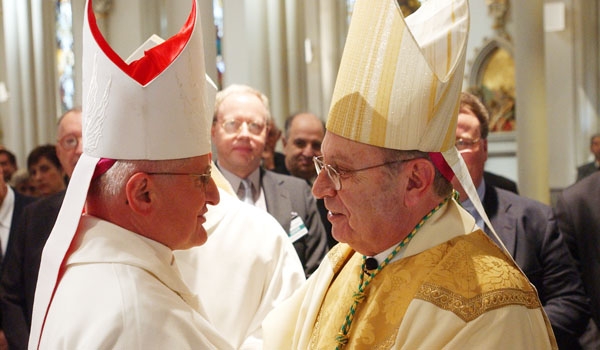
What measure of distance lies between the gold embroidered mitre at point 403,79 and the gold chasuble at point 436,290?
32 centimetres

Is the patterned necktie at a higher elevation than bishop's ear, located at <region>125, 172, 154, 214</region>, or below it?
below

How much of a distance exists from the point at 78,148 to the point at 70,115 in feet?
0.80

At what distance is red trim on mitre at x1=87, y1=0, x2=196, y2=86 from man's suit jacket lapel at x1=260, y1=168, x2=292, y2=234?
6.68ft

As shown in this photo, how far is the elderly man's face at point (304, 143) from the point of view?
5746 millimetres

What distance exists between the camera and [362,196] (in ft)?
7.70

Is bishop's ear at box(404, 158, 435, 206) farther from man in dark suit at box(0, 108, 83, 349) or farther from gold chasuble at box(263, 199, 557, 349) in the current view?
man in dark suit at box(0, 108, 83, 349)

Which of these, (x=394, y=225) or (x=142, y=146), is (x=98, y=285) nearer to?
(x=142, y=146)

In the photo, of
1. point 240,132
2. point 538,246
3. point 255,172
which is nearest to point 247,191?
point 255,172

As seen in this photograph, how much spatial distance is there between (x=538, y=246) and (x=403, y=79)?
66.9 inches

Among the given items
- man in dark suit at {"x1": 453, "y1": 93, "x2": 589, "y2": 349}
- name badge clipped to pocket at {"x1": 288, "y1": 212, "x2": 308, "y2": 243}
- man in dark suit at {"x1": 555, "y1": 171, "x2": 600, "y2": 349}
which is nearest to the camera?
man in dark suit at {"x1": 453, "y1": 93, "x2": 589, "y2": 349}

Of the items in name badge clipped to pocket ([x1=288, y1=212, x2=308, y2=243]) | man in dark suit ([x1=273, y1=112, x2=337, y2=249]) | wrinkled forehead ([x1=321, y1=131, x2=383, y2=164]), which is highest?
wrinkled forehead ([x1=321, y1=131, x2=383, y2=164])

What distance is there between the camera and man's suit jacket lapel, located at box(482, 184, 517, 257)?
12.0ft

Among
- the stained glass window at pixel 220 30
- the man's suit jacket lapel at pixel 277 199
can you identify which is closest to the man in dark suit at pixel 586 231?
the man's suit jacket lapel at pixel 277 199

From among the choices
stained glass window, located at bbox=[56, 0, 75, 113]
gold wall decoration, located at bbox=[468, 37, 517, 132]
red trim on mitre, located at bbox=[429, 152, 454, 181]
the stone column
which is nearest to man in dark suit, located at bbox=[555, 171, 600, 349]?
red trim on mitre, located at bbox=[429, 152, 454, 181]
